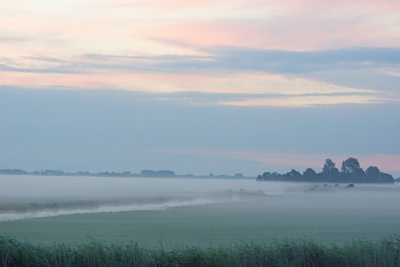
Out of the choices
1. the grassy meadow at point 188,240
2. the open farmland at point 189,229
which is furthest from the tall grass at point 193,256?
the open farmland at point 189,229

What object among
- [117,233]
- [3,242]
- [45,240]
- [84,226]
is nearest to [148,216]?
[84,226]

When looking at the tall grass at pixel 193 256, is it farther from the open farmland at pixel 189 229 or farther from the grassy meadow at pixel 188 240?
the open farmland at pixel 189 229

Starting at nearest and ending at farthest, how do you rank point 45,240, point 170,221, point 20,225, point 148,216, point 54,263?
point 54,263, point 45,240, point 20,225, point 170,221, point 148,216

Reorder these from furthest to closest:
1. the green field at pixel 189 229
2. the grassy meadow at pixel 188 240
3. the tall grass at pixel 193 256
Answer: the green field at pixel 189 229 < the grassy meadow at pixel 188 240 < the tall grass at pixel 193 256

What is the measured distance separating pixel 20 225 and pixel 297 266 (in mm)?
15664

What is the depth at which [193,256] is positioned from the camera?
432 inches

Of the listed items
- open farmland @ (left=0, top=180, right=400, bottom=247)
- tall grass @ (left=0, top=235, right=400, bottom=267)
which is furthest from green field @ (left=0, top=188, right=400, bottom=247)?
tall grass @ (left=0, top=235, right=400, bottom=267)

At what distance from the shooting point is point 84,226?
76.3 ft

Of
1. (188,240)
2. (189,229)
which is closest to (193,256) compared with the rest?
(188,240)

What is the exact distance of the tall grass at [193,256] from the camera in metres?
10.8

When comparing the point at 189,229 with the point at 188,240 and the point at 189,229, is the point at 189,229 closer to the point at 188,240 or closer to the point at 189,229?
the point at 189,229

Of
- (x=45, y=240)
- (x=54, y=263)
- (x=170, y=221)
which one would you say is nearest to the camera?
(x=54, y=263)

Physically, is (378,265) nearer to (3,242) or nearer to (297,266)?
(297,266)

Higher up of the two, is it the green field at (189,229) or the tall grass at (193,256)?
the tall grass at (193,256)
